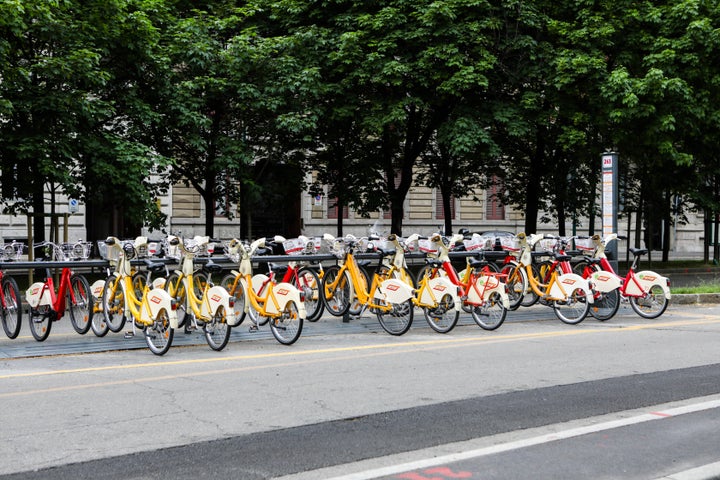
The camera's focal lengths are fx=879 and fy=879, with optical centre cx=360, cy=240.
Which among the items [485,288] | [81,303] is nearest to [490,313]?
[485,288]

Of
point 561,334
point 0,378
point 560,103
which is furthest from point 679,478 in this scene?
point 560,103

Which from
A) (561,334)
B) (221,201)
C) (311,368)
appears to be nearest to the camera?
(311,368)

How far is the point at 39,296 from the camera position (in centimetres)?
1083

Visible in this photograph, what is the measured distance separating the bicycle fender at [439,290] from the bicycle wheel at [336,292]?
4.09ft

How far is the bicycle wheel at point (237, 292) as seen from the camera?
1079 centimetres

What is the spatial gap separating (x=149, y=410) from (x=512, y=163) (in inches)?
1044

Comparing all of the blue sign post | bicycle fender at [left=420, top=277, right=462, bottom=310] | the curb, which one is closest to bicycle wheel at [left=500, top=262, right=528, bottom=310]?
the blue sign post

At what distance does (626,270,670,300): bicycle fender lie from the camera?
1308 centimetres

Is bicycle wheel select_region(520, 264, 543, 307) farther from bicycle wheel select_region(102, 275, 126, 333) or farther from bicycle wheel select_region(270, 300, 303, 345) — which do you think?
bicycle wheel select_region(102, 275, 126, 333)

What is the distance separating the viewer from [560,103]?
22797 millimetres

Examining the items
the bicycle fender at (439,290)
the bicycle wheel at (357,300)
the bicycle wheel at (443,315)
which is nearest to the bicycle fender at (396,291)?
the bicycle fender at (439,290)

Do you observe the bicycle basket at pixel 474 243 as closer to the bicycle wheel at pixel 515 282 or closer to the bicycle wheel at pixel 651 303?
the bicycle wheel at pixel 515 282

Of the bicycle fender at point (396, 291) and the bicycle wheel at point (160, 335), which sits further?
the bicycle fender at point (396, 291)

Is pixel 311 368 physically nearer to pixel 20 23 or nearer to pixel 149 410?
pixel 149 410
